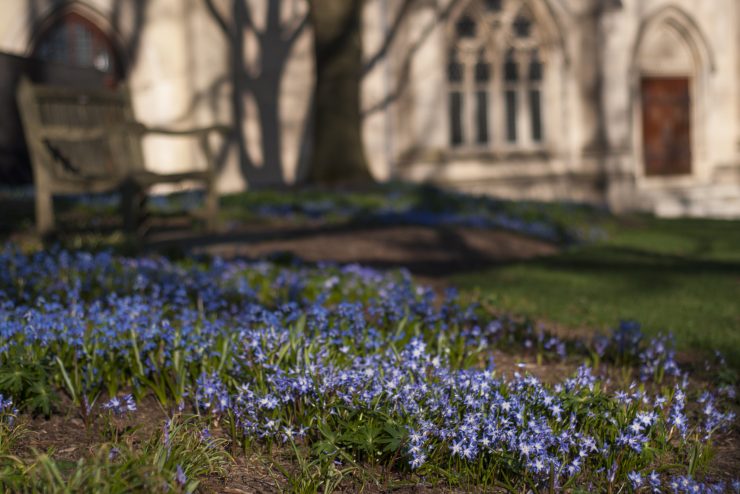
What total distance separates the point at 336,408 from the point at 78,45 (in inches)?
573

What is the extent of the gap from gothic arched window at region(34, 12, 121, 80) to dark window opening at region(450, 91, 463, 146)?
6139 mm

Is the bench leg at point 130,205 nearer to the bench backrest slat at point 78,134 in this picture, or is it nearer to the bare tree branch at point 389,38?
the bench backrest slat at point 78,134

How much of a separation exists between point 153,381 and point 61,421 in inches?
19.7

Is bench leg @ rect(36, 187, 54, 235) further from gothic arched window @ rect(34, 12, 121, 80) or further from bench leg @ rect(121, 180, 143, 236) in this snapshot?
gothic arched window @ rect(34, 12, 121, 80)

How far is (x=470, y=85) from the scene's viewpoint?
18.5 meters

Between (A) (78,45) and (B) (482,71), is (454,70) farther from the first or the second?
(A) (78,45)

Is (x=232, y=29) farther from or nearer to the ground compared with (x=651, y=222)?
farther from the ground

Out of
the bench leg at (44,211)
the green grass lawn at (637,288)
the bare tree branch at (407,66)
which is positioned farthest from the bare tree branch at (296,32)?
the bench leg at (44,211)

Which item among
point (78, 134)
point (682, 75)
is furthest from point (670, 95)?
point (78, 134)

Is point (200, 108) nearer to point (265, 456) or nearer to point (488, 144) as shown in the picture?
point (488, 144)

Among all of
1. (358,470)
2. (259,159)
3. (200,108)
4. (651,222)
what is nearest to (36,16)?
(200,108)

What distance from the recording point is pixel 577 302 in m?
6.24

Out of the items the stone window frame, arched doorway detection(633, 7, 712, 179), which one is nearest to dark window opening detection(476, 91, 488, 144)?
the stone window frame

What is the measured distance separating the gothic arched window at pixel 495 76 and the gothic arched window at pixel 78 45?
619 centimetres
